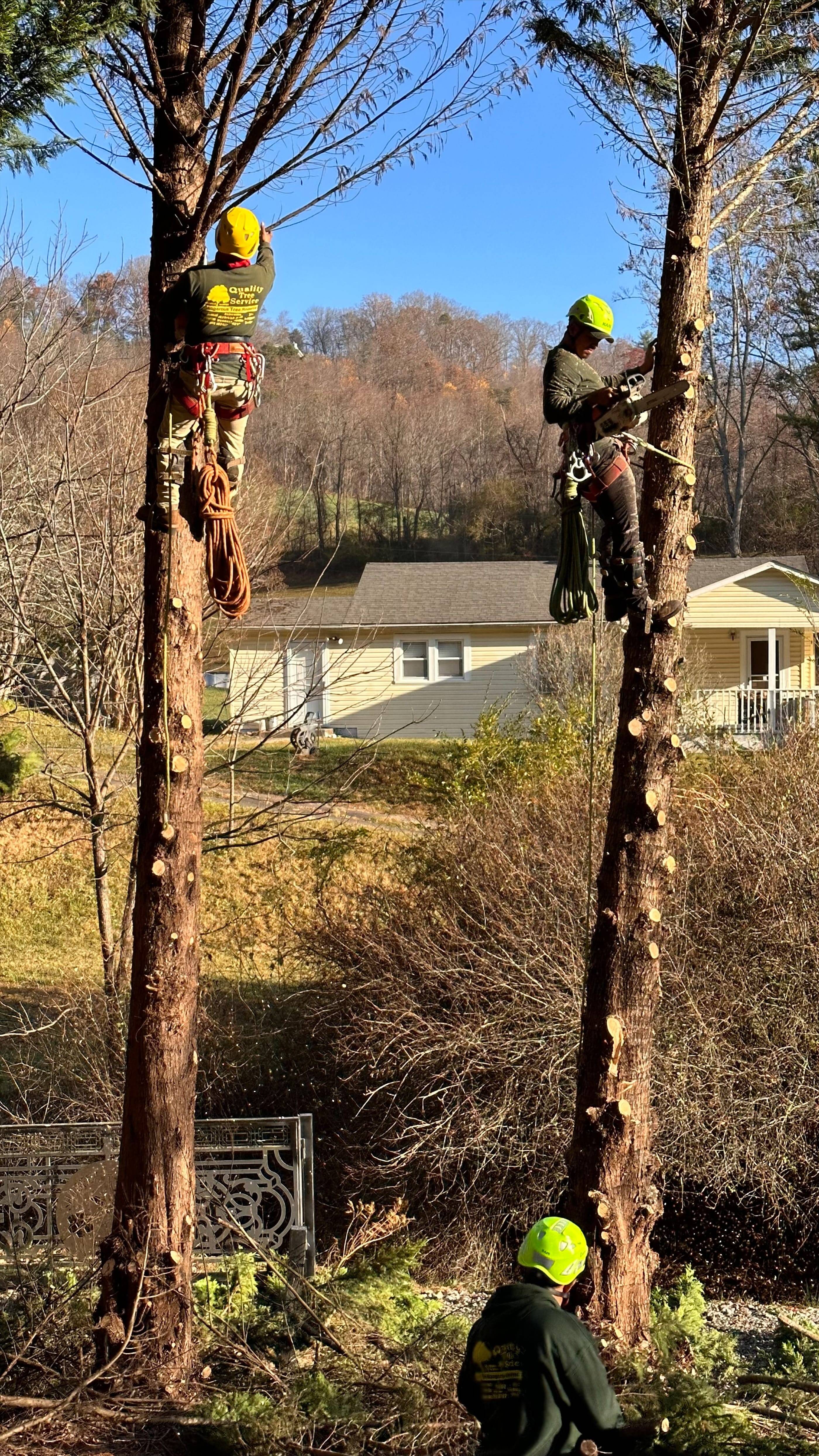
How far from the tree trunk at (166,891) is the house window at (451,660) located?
23061 millimetres

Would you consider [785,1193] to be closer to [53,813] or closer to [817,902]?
[817,902]

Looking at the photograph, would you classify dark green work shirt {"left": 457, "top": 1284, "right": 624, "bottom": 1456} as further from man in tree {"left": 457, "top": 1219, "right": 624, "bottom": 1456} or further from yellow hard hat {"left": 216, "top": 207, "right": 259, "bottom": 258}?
yellow hard hat {"left": 216, "top": 207, "right": 259, "bottom": 258}

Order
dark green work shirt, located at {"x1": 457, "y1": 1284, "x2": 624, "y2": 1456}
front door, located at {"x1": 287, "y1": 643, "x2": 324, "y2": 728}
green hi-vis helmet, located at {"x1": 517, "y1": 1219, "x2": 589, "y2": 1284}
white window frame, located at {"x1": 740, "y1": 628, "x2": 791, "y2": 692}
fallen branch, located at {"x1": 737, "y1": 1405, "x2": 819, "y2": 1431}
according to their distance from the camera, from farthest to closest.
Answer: white window frame, located at {"x1": 740, "y1": 628, "x2": 791, "y2": 692}, front door, located at {"x1": 287, "y1": 643, "x2": 324, "y2": 728}, fallen branch, located at {"x1": 737, "y1": 1405, "x2": 819, "y2": 1431}, green hi-vis helmet, located at {"x1": 517, "y1": 1219, "x2": 589, "y2": 1284}, dark green work shirt, located at {"x1": 457, "y1": 1284, "x2": 624, "y2": 1456}

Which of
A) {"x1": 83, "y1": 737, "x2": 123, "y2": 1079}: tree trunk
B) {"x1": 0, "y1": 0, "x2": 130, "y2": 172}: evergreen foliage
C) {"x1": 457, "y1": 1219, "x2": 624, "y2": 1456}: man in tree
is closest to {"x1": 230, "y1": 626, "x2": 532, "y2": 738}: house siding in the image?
{"x1": 83, "y1": 737, "x2": 123, "y2": 1079}: tree trunk

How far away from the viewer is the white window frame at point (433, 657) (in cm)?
2902

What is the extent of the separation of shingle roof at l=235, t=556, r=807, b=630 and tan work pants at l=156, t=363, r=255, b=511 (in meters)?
20.6

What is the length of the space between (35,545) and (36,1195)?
659 centimetres

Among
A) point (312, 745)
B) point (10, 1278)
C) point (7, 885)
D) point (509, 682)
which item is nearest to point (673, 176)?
point (10, 1278)

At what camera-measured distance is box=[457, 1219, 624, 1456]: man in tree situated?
4.13 metres

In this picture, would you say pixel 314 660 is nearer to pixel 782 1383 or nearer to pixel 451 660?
pixel 782 1383

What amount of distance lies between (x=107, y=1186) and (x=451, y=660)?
2115 centimetres

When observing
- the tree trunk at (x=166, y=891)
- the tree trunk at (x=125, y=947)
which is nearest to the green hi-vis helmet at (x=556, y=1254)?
the tree trunk at (x=166, y=891)

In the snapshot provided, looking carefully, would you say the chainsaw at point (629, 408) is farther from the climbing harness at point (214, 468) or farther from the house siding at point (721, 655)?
the house siding at point (721, 655)

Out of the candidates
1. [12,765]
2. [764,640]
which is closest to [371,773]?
[12,765]
